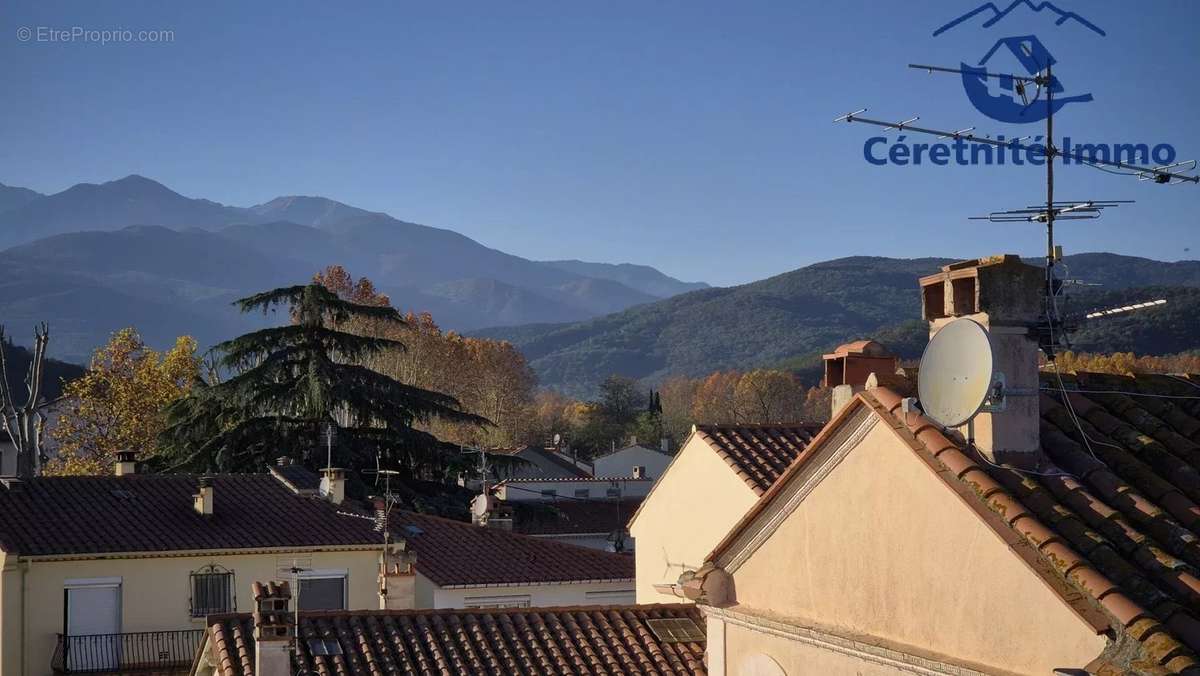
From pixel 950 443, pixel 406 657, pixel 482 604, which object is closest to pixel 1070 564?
pixel 950 443

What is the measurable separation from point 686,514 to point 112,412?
4031cm

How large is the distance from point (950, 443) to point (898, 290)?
190 metres

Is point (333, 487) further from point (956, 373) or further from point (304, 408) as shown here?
point (956, 373)

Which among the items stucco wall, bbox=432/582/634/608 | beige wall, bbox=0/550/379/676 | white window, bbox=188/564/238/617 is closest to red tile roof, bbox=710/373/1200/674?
stucco wall, bbox=432/582/634/608

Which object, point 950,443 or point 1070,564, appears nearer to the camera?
point 1070,564

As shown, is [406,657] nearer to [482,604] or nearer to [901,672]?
[901,672]

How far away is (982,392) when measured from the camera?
25.6 ft

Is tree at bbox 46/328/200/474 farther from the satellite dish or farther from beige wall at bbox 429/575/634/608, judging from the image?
the satellite dish

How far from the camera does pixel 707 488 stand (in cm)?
1994

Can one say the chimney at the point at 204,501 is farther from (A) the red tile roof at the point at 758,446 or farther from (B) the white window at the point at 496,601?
(A) the red tile roof at the point at 758,446

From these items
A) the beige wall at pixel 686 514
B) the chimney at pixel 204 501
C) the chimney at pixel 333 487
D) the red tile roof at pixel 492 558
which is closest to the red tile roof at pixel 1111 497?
the beige wall at pixel 686 514

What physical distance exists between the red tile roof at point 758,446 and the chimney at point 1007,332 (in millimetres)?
9706

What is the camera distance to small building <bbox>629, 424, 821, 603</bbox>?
1877cm

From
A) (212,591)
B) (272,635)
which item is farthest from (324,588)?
(272,635)
